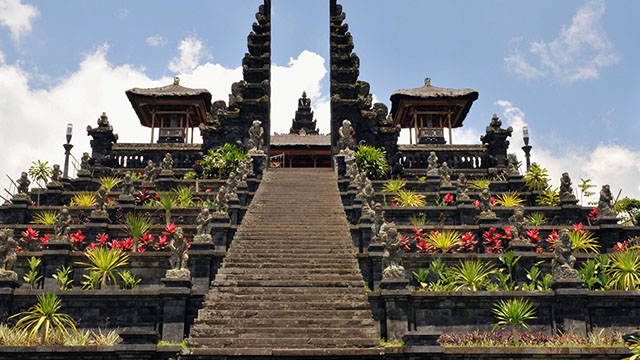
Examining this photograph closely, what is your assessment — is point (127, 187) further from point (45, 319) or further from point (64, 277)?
→ point (45, 319)

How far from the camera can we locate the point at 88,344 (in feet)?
35.9

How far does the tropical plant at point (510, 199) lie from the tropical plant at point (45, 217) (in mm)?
14726

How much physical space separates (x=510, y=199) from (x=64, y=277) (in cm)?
1414

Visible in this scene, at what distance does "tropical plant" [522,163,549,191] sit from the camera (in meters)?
21.6

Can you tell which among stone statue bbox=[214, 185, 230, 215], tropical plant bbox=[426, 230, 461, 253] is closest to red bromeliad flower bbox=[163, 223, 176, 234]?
stone statue bbox=[214, 185, 230, 215]

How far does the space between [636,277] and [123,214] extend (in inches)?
546

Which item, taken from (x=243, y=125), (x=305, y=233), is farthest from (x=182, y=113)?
(x=305, y=233)

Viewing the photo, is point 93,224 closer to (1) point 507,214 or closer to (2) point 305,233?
(2) point 305,233

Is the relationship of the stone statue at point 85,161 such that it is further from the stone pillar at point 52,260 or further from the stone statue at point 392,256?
the stone statue at point 392,256

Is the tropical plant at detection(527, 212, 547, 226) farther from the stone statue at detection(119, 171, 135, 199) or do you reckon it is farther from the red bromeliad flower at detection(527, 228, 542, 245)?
the stone statue at detection(119, 171, 135, 199)

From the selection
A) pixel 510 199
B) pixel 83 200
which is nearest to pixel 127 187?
pixel 83 200

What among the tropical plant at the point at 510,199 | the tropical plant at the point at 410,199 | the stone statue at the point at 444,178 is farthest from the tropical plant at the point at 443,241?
the tropical plant at the point at 510,199

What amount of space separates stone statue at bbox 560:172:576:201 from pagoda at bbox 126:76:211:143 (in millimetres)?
19684

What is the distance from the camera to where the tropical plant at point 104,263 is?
12914 millimetres
